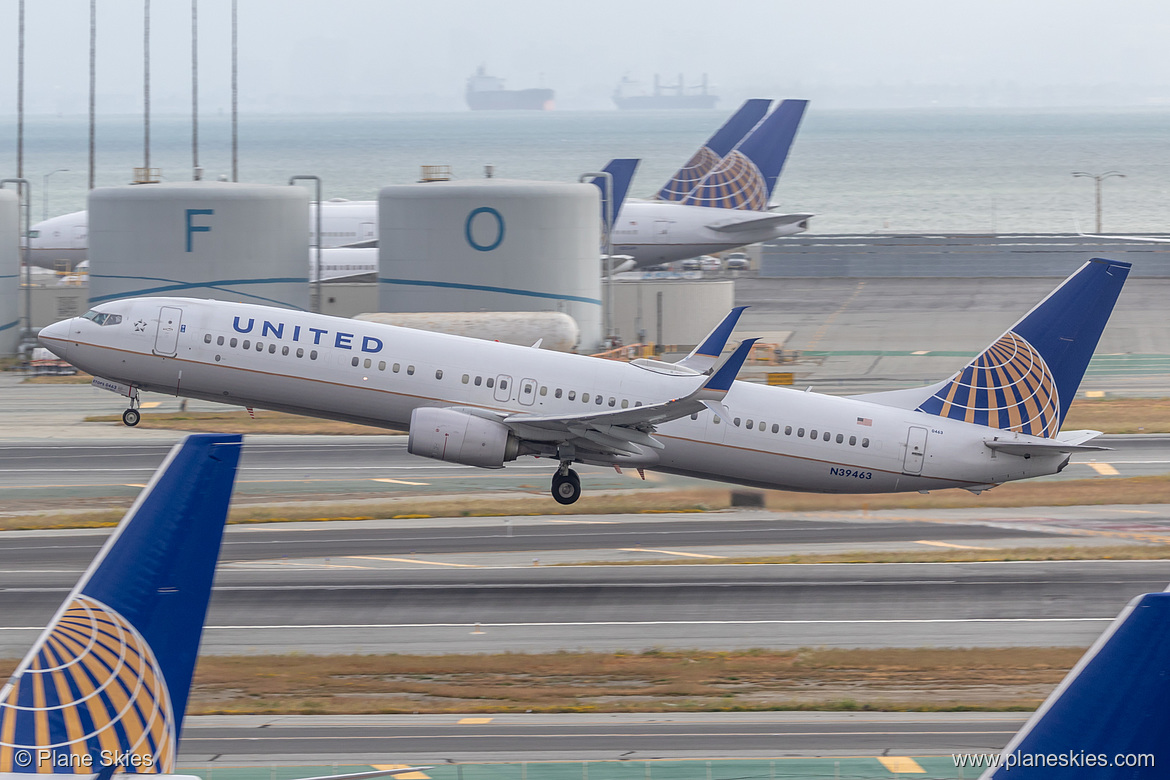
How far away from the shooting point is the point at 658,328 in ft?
260

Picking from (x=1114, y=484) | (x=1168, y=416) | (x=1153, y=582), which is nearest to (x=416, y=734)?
(x=1153, y=582)

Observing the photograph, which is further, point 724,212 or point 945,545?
point 724,212

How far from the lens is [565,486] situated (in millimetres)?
38625

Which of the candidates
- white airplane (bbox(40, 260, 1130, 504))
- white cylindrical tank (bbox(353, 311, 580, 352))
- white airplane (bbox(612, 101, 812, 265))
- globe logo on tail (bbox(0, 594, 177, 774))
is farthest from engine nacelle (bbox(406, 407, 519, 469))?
white airplane (bbox(612, 101, 812, 265))

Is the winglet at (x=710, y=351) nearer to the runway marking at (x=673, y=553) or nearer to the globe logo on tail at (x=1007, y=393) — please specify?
the runway marking at (x=673, y=553)

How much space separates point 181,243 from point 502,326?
19076 mm

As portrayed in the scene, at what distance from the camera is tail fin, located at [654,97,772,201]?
97062 mm

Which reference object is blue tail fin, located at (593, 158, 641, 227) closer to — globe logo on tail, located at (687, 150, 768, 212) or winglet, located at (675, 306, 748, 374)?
globe logo on tail, located at (687, 150, 768, 212)

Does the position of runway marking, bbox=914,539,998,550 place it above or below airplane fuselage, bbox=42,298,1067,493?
below

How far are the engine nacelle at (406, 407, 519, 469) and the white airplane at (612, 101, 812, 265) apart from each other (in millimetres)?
58306

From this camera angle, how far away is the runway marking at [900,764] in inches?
848

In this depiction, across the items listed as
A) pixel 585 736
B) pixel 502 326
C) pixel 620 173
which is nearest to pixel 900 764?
pixel 585 736

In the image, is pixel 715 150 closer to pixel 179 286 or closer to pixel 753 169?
pixel 753 169

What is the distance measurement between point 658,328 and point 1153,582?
1840 inches
